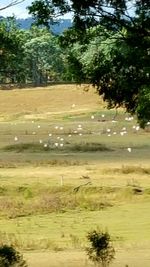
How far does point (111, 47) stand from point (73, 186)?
25970mm

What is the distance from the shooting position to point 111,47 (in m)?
10.8

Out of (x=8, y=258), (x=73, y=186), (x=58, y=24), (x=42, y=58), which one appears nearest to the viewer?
(x=8, y=258)

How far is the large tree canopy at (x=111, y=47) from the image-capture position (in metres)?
9.80

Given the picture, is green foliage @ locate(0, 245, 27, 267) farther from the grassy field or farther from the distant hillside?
the grassy field

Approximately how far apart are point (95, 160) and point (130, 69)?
36962mm

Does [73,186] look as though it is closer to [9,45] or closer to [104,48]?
[104,48]

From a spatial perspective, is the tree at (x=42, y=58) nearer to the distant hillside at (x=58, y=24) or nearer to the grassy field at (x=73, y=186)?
the grassy field at (x=73, y=186)

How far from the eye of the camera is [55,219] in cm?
2853

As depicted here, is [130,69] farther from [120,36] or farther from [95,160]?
[95,160]

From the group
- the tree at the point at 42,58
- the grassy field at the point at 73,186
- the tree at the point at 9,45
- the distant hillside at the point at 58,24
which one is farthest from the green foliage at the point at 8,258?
the tree at the point at 42,58

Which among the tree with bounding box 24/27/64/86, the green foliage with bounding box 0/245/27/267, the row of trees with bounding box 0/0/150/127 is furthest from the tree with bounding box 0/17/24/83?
the tree with bounding box 24/27/64/86

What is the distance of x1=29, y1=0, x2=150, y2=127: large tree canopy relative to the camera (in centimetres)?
980

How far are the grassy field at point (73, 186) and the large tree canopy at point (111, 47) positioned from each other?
0.86m

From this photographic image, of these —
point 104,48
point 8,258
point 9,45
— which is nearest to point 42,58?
point 104,48
